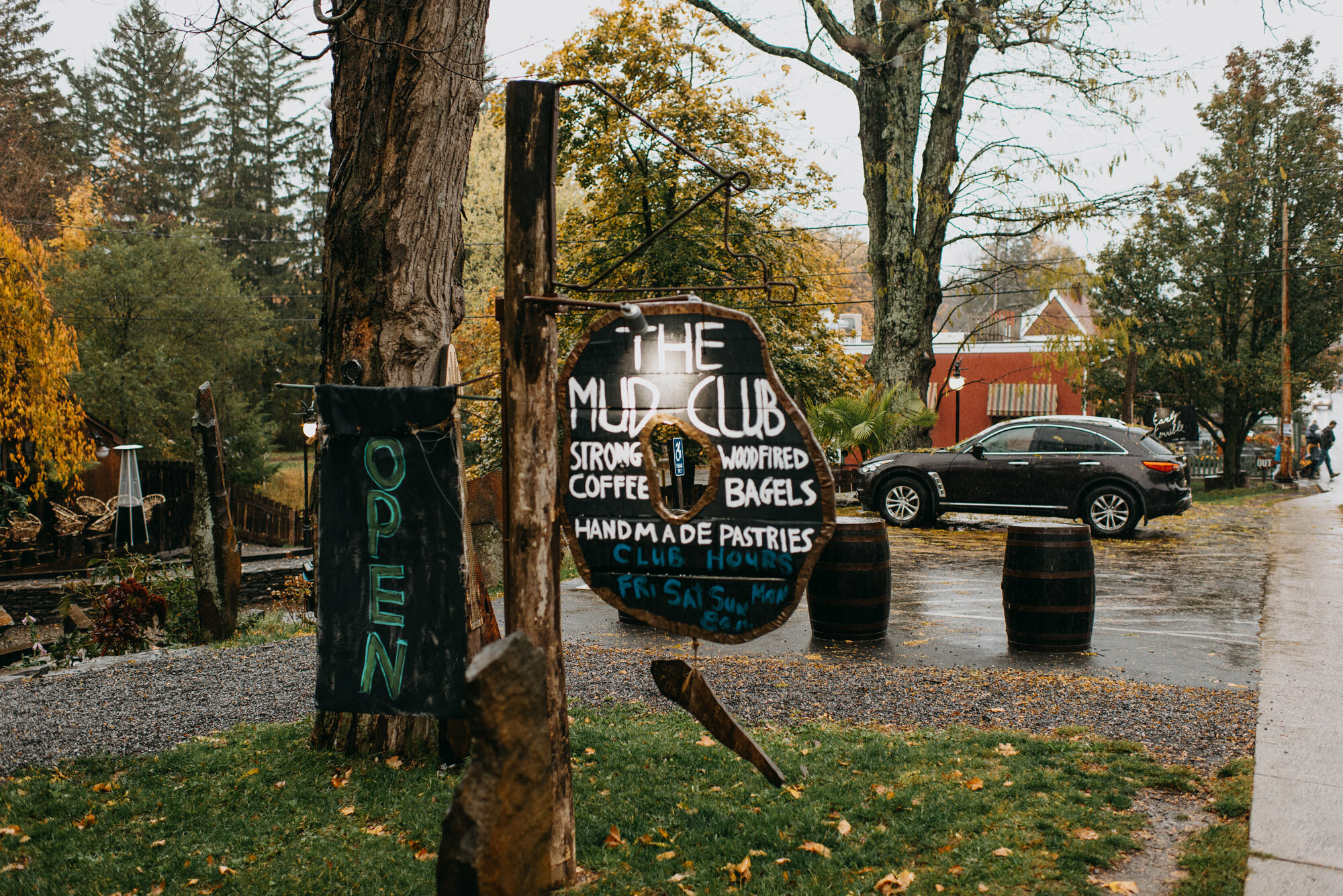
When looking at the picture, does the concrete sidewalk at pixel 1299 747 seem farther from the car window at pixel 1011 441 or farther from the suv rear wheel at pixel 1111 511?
the car window at pixel 1011 441

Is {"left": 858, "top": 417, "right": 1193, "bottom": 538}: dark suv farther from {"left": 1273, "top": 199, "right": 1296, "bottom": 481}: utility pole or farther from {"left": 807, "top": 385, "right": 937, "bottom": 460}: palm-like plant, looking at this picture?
{"left": 1273, "top": 199, "right": 1296, "bottom": 481}: utility pole

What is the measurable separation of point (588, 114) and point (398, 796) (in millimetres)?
16888

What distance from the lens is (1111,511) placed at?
557 inches

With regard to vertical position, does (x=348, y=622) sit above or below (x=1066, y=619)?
above

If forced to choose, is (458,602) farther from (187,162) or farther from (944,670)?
(187,162)

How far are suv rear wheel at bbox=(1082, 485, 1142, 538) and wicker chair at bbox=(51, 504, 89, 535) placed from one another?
2164cm

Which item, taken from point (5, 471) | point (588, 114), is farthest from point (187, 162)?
point (588, 114)

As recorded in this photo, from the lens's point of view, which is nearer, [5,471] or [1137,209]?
[1137,209]

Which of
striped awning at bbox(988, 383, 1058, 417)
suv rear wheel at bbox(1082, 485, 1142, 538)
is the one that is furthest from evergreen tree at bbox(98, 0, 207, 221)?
suv rear wheel at bbox(1082, 485, 1142, 538)

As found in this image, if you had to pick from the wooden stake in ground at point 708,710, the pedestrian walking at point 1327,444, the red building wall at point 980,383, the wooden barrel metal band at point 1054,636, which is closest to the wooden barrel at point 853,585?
the wooden barrel metal band at point 1054,636

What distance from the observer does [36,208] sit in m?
31.6

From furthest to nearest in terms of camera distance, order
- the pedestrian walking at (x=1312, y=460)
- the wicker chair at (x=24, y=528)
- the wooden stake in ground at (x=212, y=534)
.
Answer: the pedestrian walking at (x=1312, y=460), the wicker chair at (x=24, y=528), the wooden stake in ground at (x=212, y=534)

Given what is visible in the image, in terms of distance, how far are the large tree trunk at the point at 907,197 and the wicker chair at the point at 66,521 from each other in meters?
18.6

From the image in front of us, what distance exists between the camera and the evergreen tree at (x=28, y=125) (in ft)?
90.1
